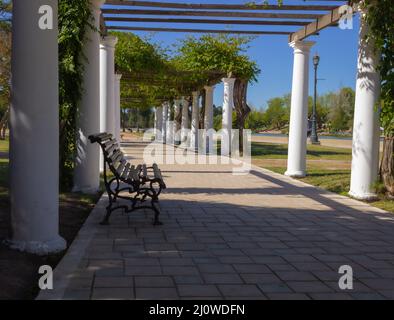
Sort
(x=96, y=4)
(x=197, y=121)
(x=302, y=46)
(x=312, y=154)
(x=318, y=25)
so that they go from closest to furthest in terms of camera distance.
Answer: (x=96, y=4)
(x=318, y=25)
(x=302, y=46)
(x=312, y=154)
(x=197, y=121)

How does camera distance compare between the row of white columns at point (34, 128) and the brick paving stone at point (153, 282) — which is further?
the row of white columns at point (34, 128)

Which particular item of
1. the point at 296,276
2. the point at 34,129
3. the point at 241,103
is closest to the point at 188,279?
the point at 296,276

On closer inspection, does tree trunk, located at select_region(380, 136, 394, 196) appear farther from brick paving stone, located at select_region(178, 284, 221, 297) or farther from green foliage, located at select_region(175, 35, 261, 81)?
green foliage, located at select_region(175, 35, 261, 81)

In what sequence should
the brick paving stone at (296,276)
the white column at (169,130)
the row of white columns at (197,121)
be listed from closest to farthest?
the brick paving stone at (296,276), the row of white columns at (197,121), the white column at (169,130)

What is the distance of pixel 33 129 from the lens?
15.6 ft

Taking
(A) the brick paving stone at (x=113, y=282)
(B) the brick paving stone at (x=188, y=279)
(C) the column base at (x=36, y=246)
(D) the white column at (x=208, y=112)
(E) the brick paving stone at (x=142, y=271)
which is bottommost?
(B) the brick paving stone at (x=188, y=279)

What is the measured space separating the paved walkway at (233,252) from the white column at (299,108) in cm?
369

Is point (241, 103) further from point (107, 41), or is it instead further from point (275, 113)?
point (275, 113)

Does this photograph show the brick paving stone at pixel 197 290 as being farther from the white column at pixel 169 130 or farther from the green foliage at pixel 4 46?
the white column at pixel 169 130

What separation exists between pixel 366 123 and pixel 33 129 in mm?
6209

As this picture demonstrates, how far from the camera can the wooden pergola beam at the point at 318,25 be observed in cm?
991

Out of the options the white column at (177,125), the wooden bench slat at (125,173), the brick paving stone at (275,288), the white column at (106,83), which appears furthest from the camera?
the white column at (177,125)

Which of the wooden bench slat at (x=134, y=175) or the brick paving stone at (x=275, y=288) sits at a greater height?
the wooden bench slat at (x=134, y=175)

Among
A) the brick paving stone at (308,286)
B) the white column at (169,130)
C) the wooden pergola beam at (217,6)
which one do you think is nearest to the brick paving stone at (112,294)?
the brick paving stone at (308,286)
